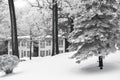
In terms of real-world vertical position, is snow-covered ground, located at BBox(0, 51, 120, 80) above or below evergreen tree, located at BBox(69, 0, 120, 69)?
below

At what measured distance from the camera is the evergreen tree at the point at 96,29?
9.45 meters

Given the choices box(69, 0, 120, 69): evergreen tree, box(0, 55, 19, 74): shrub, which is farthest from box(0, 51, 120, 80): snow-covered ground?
box(0, 55, 19, 74): shrub

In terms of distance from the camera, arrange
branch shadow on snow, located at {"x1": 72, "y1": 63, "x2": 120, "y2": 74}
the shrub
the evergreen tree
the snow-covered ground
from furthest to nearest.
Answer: the shrub → branch shadow on snow, located at {"x1": 72, "y1": 63, "x2": 120, "y2": 74} → the evergreen tree → the snow-covered ground

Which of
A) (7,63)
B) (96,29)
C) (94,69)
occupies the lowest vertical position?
(7,63)

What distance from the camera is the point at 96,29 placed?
31.7 feet

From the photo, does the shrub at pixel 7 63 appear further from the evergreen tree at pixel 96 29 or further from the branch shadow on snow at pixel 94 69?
the evergreen tree at pixel 96 29

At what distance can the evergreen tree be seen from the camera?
372 inches

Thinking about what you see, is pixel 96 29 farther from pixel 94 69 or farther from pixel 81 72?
pixel 81 72

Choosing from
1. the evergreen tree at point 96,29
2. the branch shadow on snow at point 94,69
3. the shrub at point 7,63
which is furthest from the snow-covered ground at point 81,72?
the shrub at point 7,63

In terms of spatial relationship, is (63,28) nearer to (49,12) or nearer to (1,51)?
(49,12)

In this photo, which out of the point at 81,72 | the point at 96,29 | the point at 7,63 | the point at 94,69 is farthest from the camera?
the point at 7,63

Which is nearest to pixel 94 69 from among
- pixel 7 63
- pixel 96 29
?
pixel 96 29

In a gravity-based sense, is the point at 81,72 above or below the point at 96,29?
below

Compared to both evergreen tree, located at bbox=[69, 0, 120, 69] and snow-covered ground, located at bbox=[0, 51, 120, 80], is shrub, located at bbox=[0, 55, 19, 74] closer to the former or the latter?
snow-covered ground, located at bbox=[0, 51, 120, 80]
